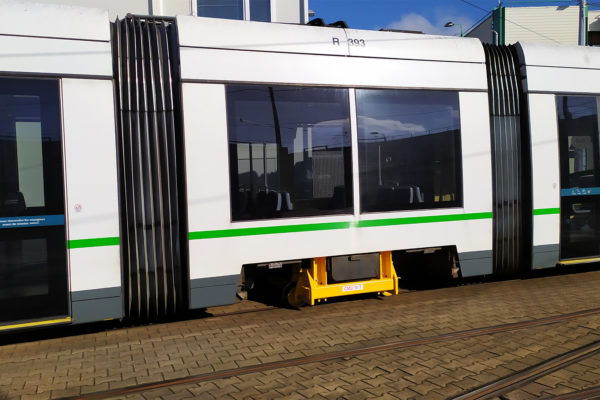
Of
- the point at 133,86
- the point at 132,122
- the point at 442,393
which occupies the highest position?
the point at 133,86

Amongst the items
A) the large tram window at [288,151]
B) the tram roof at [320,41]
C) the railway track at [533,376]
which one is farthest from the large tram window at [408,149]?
the railway track at [533,376]

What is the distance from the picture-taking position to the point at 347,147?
21.5 ft

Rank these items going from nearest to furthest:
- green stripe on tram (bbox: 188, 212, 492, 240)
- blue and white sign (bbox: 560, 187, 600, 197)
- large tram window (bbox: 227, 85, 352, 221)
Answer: green stripe on tram (bbox: 188, 212, 492, 240) < large tram window (bbox: 227, 85, 352, 221) < blue and white sign (bbox: 560, 187, 600, 197)

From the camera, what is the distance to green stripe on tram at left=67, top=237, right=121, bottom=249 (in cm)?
540

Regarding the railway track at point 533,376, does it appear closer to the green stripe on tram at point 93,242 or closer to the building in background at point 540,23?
the green stripe on tram at point 93,242

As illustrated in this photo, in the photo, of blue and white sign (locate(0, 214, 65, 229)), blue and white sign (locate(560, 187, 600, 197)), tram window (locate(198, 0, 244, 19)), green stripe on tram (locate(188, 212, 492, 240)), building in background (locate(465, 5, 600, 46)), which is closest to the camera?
blue and white sign (locate(0, 214, 65, 229))

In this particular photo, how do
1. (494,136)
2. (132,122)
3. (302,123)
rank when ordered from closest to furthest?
(132,122)
(302,123)
(494,136)

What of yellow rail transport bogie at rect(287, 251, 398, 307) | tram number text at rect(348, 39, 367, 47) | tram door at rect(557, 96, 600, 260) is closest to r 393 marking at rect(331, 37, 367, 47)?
tram number text at rect(348, 39, 367, 47)

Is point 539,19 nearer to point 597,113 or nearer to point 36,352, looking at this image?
point 597,113

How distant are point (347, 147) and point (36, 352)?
3.97 m

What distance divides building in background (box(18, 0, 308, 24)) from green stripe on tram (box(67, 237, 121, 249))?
863 cm

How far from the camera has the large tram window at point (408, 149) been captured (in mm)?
6648

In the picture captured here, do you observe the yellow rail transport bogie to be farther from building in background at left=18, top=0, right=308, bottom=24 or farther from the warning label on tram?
building in background at left=18, top=0, right=308, bottom=24

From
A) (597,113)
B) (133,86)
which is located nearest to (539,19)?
(597,113)
